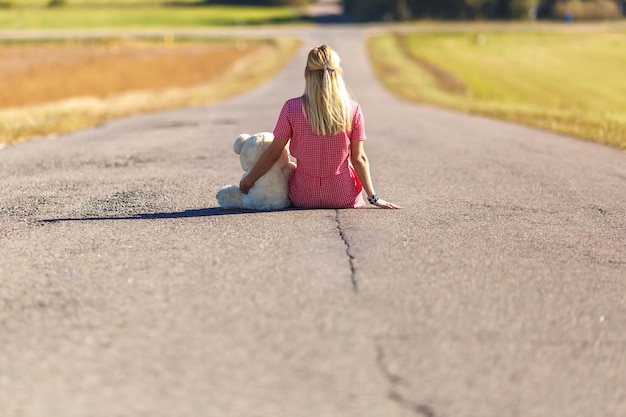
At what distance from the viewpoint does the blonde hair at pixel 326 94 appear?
7180 mm

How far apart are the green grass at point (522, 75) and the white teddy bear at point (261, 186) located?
772 centimetres

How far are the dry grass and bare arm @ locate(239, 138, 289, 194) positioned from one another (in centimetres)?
820

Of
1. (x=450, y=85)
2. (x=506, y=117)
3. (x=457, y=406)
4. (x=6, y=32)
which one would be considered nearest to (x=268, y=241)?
(x=457, y=406)

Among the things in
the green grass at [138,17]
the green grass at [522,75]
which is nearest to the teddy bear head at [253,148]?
the green grass at [522,75]

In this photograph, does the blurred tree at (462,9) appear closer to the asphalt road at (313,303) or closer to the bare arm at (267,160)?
the asphalt road at (313,303)

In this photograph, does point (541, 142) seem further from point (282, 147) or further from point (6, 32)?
point (6, 32)

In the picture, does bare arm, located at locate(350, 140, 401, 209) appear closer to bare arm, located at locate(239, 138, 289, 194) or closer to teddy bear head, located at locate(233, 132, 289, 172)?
bare arm, located at locate(239, 138, 289, 194)

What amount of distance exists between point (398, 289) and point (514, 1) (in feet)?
248

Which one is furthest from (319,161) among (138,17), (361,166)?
(138,17)

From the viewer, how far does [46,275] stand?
5680 mm

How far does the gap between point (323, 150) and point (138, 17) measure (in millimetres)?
86069

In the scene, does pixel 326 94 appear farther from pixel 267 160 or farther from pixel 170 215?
pixel 170 215

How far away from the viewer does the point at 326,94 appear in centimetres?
735

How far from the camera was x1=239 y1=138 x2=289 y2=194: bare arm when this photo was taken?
7625 millimetres
